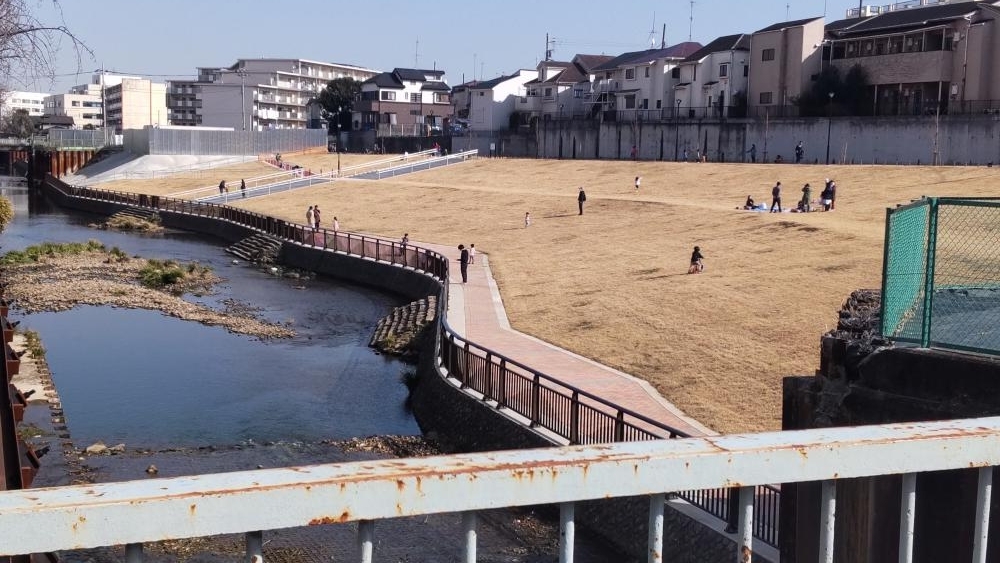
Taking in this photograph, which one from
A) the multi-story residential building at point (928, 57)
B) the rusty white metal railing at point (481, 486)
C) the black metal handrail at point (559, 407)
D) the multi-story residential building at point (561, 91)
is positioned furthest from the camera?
the multi-story residential building at point (561, 91)

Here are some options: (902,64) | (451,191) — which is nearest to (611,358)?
(451,191)

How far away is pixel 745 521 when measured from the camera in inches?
90.6

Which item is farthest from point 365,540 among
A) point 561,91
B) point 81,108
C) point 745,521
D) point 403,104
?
point 81,108

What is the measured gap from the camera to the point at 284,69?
135 m

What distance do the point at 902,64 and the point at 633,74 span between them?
26.2 metres

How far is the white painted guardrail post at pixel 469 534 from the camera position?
2.13 meters

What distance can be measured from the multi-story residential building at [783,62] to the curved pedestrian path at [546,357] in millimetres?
40590

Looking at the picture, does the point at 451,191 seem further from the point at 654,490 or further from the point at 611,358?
the point at 654,490

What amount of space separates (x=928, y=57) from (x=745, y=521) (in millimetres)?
59143

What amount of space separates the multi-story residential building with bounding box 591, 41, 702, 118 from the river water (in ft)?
149

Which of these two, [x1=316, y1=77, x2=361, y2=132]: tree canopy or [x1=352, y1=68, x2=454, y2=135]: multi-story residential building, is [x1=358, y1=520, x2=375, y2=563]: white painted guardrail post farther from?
[x1=316, y1=77, x2=361, y2=132]: tree canopy

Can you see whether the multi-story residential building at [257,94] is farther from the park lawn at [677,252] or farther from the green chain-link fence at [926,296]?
the green chain-link fence at [926,296]

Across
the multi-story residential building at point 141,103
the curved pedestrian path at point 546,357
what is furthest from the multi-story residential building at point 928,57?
the multi-story residential building at point 141,103

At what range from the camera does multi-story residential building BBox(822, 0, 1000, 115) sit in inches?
2073
